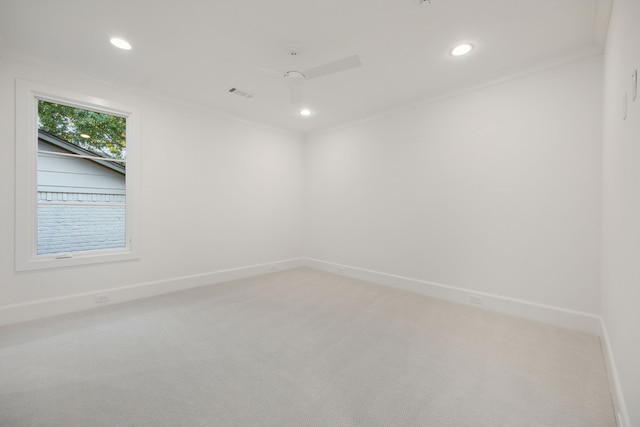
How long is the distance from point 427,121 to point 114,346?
172 inches

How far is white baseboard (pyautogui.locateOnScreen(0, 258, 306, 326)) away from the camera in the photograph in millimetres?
2775

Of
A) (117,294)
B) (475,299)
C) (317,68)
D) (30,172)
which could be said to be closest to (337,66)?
(317,68)

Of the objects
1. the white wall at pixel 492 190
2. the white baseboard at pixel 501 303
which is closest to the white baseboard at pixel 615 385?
the white baseboard at pixel 501 303

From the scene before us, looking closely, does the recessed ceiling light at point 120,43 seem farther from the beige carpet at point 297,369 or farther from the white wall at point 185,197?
the beige carpet at point 297,369

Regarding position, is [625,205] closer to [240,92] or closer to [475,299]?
[475,299]

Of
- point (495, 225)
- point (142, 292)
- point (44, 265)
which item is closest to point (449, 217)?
point (495, 225)

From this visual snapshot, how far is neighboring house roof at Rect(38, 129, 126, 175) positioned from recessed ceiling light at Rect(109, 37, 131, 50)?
1403 mm

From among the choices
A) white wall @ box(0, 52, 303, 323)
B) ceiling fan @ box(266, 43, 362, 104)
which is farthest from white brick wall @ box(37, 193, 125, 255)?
ceiling fan @ box(266, 43, 362, 104)

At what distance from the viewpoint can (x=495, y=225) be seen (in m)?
3.14

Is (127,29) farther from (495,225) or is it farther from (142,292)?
(495,225)

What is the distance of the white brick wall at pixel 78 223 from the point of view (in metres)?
3.00

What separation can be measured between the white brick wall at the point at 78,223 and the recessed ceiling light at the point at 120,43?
1815 mm

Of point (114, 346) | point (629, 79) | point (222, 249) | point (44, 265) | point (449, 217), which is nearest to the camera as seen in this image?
point (629, 79)

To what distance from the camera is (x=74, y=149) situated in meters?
3.18
